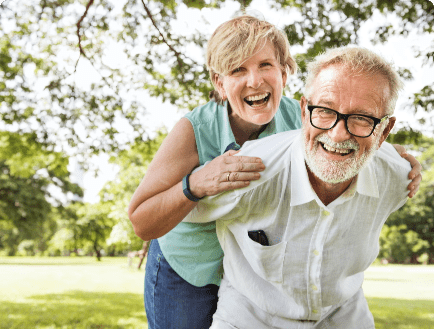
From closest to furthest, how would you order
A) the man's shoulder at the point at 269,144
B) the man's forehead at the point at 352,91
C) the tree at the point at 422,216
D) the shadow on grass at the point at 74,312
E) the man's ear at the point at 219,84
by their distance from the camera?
the man's forehead at the point at 352,91
the man's shoulder at the point at 269,144
the man's ear at the point at 219,84
the shadow on grass at the point at 74,312
the tree at the point at 422,216

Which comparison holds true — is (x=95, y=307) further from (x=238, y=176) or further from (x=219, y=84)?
(x=238, y=176)

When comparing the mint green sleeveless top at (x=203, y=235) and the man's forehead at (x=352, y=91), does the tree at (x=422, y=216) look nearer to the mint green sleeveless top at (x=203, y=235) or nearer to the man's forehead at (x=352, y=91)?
the mint green sleeveless top at (x=203, y=235)

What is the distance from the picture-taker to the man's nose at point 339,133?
6.00 ft

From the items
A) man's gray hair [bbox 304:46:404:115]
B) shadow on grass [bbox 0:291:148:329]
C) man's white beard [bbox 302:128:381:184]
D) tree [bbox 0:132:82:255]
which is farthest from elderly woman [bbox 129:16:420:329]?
tree [bbox 0:132:82:255]

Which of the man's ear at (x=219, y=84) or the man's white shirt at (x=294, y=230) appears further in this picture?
the man's ear at (x=219, y=84)

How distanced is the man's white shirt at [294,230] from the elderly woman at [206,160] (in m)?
0.13

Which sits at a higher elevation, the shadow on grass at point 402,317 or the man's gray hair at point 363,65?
the man's gray hair at point 363,65

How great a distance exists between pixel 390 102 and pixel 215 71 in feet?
3.27

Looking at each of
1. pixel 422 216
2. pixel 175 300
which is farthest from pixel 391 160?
pixel 422 216

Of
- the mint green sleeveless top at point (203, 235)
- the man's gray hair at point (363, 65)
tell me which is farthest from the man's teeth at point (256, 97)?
the man's gray hair at point (363, 65)

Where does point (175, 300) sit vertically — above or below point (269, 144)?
below

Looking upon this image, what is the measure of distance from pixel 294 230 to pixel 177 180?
0.65 meters

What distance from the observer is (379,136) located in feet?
6.43

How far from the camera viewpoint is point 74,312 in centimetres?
1009
